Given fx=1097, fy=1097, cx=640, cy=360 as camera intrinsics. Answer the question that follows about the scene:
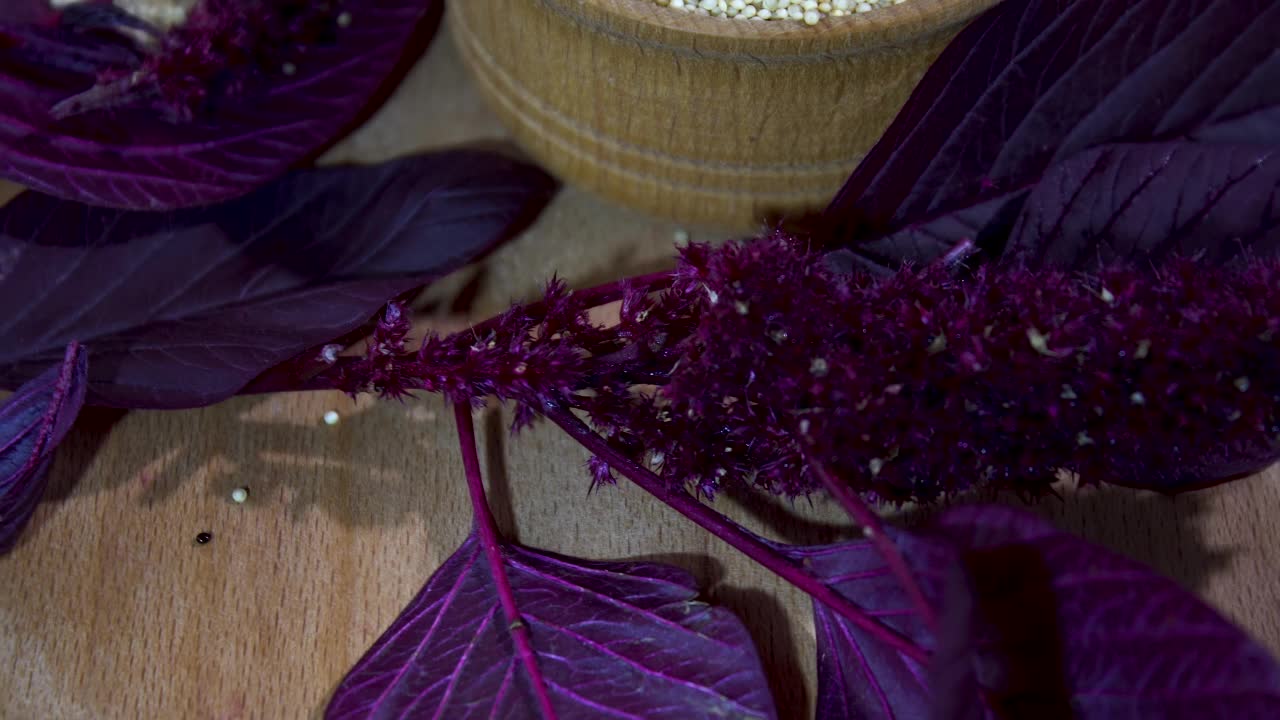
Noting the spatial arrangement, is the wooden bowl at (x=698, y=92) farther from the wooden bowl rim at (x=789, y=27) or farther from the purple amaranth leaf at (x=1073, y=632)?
the purple amaranth leaf at (x=1073, y=632)

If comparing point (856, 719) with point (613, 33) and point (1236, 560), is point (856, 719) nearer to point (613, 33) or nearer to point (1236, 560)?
point (1236, 560)

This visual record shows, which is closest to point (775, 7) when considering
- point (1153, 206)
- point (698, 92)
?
point (698, 92)

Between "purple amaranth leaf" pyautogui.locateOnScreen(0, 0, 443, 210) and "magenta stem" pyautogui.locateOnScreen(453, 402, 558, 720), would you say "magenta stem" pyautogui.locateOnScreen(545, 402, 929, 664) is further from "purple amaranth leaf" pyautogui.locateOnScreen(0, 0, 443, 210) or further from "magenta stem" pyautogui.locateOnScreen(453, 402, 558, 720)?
"purple amaranth leaf" pyautogui.locateOnScreen(0, 0, 443, 210)

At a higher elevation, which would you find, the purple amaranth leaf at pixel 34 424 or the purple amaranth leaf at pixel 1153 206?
the purple amaranth leaf at pixel 1153 206

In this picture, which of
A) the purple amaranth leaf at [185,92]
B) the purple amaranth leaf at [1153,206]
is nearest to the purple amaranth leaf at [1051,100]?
the purple amaranth leaf at [1153,206]

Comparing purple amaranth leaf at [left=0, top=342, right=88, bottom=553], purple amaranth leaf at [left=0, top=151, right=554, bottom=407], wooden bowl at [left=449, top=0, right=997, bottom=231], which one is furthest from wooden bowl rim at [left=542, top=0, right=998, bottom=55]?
purple amaranth leaf at [left=0, top=342, right=88, bottom=553]

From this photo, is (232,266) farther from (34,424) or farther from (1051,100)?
(1051,100)

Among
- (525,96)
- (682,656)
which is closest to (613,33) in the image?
(525,96)
